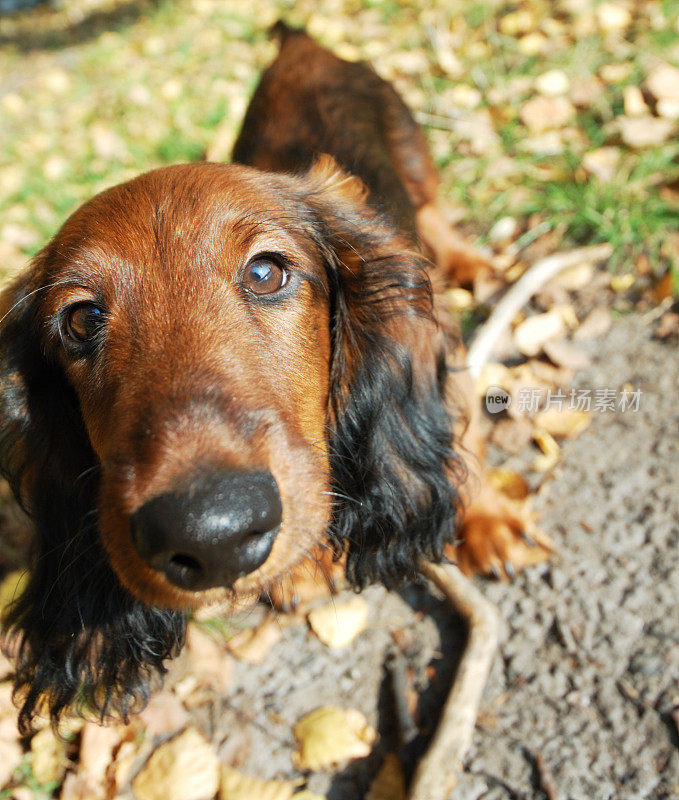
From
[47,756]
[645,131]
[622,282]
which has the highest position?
[645,131]

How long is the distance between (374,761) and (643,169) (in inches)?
111

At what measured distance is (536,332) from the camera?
306cm

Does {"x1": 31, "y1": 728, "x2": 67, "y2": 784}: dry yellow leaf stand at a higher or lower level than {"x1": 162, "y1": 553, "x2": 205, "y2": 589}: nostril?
lower

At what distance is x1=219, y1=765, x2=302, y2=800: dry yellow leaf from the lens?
203 cm

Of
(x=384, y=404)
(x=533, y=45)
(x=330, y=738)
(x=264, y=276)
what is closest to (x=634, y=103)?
(x=533, y=45)

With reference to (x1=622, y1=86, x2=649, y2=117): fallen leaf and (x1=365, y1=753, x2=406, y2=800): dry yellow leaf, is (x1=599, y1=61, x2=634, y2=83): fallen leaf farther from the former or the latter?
(x1=365, y1=753, x2=406, y2=800): dry yellow leaf

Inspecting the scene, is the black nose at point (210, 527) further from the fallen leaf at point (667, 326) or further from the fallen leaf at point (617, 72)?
the fallen leaf at point (617, 72)

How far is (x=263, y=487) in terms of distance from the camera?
136cm

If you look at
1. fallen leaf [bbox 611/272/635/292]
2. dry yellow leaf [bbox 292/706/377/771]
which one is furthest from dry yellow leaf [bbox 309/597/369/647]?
fallen leaf [bbox 611/272/635/292]

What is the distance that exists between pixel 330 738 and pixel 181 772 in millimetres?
443

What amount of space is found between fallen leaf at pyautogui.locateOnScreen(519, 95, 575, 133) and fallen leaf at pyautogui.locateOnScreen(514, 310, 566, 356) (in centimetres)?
135

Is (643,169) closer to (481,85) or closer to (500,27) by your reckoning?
(481,85)

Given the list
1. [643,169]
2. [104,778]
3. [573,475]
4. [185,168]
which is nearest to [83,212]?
[185,168]

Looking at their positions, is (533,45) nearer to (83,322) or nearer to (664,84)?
(664,84)
